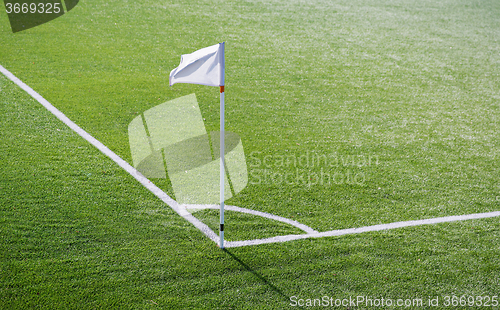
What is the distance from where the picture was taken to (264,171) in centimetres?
541

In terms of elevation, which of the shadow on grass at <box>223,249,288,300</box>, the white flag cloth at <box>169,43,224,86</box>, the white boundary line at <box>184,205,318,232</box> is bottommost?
the shadow on grass at <box>223,249,288,300</box>

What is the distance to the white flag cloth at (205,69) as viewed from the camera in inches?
143

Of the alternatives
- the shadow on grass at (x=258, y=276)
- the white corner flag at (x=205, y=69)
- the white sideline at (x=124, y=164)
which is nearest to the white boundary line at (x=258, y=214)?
the white sideline at (x=124, y=164)

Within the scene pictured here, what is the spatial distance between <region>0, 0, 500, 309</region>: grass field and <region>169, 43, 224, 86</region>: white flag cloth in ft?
5.23

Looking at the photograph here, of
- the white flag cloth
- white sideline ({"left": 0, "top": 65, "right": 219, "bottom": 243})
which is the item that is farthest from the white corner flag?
white sideline ({"left": 0, "top": 65, "right": 219, "bottom": 243})

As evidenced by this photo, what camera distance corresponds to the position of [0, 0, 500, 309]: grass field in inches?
148

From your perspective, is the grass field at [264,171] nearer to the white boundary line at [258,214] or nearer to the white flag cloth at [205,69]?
the white boundary line at [258,214]

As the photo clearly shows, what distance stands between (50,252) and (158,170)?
5.64 feet

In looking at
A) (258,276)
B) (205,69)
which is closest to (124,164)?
(205,69)

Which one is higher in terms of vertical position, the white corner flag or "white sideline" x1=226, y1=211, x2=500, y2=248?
the white corner flag

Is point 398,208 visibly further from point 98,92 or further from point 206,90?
point 98,92

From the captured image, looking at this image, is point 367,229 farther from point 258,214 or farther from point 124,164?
point 124,164

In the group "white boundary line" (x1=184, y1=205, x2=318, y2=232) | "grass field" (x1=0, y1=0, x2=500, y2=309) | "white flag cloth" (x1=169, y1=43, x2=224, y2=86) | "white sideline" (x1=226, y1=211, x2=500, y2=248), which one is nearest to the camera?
"white flag cloth" (x1=169, y1=43, x2=224, y2=86)

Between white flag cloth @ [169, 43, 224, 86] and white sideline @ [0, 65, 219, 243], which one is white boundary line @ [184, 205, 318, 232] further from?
white flag cloth @ [169, 43, 224, 86]
